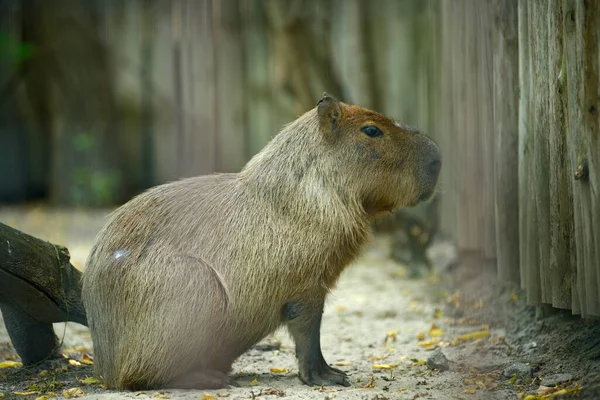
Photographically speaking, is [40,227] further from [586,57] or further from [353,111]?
[586,57]

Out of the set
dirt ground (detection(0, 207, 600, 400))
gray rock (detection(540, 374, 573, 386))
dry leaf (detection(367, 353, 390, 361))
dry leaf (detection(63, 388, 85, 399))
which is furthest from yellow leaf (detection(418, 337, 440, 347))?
dry leaf (detection(63, 388, 85, 399))

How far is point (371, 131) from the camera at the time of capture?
14.5 ft

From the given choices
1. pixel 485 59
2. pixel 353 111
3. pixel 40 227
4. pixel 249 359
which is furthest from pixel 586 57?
pixel 40 227

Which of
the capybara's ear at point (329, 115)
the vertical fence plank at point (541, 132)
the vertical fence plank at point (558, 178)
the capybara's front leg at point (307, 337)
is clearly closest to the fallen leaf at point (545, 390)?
the vertical fence plank at point (558, 178)

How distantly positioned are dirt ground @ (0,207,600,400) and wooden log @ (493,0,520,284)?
431mm

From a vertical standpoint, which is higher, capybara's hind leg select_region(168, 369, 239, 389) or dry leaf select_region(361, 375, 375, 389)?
capybara's hind leg select_region(168, 369, 239, 389)

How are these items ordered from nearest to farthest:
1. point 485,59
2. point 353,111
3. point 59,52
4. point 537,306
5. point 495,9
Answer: point 353,111 → point 537,306 → point 495,9 → point 485,59 → point 59,52

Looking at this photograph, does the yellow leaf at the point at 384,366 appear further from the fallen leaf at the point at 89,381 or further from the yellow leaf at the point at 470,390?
the fallen leaf at the point at 89,381

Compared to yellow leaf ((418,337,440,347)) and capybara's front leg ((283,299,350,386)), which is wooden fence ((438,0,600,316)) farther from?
capybara's front leg ((283,299,350,386))

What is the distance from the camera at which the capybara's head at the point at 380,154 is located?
172 inches

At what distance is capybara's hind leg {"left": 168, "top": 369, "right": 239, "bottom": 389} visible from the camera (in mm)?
4027

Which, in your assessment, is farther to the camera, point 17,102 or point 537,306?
point 17,102

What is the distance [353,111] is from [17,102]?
995cm

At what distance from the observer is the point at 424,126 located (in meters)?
8.65
